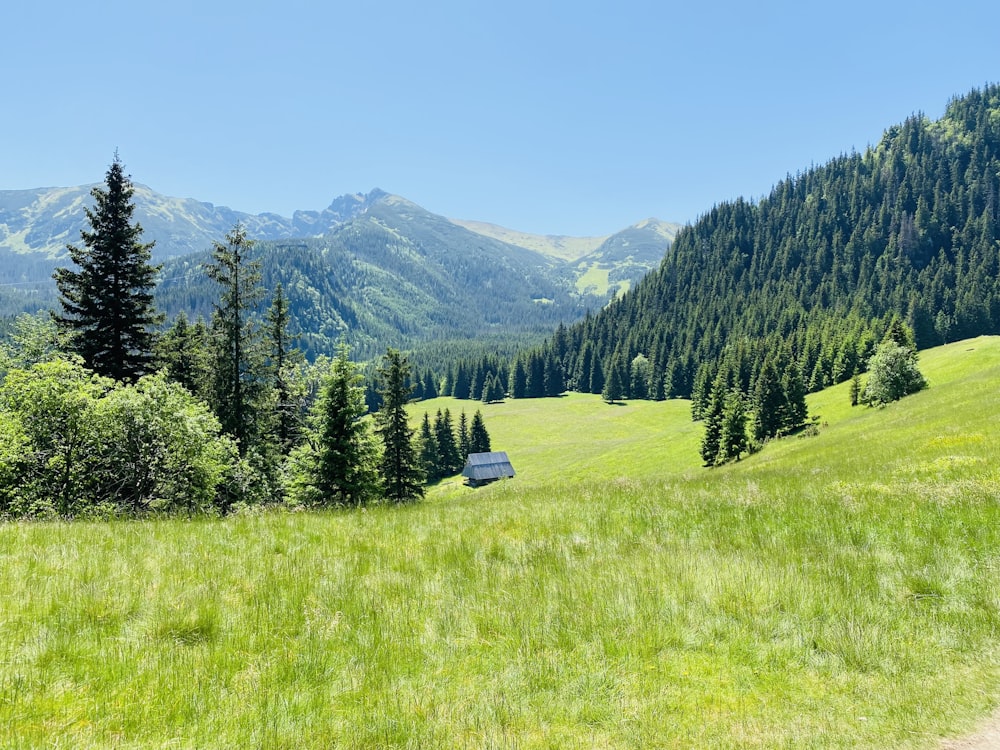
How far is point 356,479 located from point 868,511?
80.6ft

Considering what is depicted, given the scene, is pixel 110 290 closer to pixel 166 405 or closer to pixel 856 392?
pixel 166 405

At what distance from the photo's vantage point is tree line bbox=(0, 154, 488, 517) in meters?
16.4

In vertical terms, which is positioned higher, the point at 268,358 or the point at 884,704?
the point at 268,358

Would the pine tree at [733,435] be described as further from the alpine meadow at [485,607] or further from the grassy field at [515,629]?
the grassy field at [515,629]

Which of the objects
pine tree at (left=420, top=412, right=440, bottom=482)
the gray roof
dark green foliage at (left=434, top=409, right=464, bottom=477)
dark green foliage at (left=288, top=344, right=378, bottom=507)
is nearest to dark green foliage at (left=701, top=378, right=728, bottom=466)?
the gray roof

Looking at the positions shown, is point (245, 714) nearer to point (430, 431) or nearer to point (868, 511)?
point (868, 511)

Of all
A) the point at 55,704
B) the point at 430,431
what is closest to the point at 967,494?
the point at 55,704

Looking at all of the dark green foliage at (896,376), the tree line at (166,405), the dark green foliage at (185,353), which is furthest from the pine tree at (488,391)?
the dark green foliage at (185,353)

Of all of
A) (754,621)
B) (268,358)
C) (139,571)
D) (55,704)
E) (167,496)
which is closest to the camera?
(55,704)

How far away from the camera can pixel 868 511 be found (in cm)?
1030

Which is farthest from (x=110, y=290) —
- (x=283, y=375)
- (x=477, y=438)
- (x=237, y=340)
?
(x=477, y=438)

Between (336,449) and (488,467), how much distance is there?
68.8m

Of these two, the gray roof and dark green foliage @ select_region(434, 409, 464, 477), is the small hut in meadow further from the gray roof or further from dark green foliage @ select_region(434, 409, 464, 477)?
dark green foliage @ select_region(434, 409, 464, 477)

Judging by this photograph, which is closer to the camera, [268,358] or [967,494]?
[967,494]
